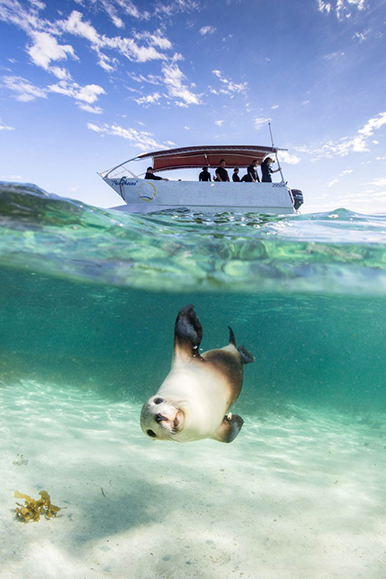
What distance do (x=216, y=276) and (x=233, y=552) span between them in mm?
8127

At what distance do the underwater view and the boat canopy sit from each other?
27.1 feet

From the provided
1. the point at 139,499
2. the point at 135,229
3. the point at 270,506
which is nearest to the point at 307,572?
the point at 270,506

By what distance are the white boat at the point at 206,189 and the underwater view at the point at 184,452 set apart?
5994mm

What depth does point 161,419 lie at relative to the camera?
279cm

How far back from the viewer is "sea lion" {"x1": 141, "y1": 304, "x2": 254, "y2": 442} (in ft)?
9.55

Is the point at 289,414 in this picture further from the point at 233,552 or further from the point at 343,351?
the point at 343,351

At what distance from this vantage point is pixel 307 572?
3.55 meters

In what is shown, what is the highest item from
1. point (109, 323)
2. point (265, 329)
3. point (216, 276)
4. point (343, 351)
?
point (216, 276)

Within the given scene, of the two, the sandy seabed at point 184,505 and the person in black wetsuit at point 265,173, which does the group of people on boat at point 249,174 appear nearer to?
the person in black wetsuit at point 265,173

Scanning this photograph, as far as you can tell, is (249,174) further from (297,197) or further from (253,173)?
(297,197)

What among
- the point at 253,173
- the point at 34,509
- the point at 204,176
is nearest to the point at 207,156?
the point at 204,176

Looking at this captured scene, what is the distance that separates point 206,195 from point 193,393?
18.0m

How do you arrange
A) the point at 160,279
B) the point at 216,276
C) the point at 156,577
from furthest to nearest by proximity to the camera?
the point at 160,279 → the point at 216,276 → the point at 156,577

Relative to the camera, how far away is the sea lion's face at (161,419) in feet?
9.18
